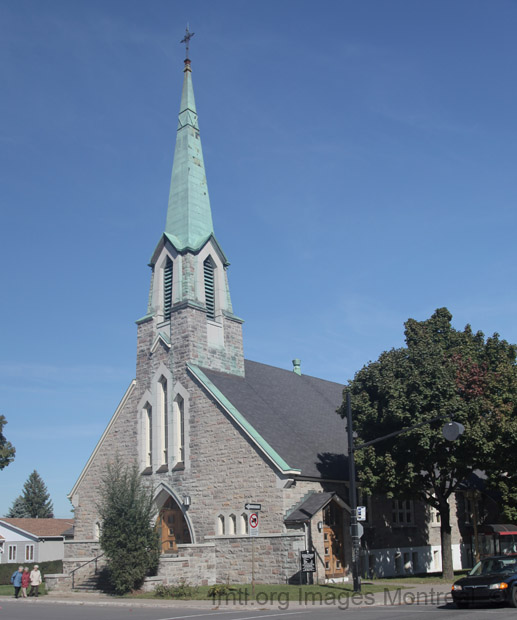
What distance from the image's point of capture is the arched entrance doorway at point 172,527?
3072 cm

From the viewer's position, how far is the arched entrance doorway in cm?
3072

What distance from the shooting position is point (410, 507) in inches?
1334

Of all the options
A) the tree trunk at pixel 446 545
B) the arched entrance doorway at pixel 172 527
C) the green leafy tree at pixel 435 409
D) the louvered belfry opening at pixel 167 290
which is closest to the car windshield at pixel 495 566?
the green leafy tree at pixel 435 409

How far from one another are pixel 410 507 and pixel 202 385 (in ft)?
41.7

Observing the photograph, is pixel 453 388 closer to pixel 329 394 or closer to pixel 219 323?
pixel 219 323

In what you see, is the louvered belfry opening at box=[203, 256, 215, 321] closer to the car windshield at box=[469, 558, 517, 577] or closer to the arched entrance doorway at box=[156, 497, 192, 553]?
the arched entrance doorway at box=[156, 497, 192, 553]

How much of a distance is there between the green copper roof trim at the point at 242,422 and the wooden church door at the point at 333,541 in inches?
115

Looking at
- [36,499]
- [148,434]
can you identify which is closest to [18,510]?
[36,499]

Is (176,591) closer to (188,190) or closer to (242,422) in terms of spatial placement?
(242,422)

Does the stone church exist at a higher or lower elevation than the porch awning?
higher

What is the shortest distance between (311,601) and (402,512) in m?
14.5

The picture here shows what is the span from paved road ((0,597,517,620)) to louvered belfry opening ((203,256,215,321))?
50.9 feet

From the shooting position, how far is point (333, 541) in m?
27.4

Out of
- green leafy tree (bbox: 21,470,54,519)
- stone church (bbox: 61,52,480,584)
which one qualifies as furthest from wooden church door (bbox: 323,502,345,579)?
green leafy tree (bbox: 21,470,54,519)
